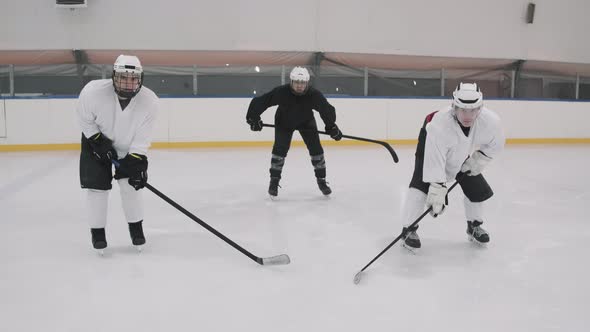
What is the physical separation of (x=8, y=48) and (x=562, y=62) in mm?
8101

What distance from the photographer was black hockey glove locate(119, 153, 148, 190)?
107 inches

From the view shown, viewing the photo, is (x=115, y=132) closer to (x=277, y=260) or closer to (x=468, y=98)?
(x=277, y=260)

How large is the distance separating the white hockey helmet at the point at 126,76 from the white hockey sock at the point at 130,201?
0.45m

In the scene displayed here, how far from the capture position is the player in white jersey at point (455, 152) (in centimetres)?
266

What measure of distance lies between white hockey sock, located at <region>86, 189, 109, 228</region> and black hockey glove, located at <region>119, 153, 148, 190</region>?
7.5 inches

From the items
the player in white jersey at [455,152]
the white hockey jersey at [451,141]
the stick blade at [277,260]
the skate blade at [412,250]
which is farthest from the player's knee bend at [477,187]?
the stick blade at [277,260]

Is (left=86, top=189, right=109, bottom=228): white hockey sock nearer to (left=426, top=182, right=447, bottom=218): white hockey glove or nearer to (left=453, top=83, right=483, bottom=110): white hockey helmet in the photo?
(left=426, top=182, right=447, bottom=218): white hockey glove

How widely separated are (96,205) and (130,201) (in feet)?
0.52

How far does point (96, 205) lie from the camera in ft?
9.36

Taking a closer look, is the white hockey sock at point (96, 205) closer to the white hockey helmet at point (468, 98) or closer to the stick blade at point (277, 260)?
the stick blade at point (277, 260)

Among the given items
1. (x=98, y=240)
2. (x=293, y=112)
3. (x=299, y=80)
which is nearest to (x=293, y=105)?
(x=293, y=112)

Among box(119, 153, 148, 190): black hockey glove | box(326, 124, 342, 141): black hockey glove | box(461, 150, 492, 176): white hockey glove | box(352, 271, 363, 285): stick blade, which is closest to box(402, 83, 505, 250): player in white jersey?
box(461, 150, 492, 176): white hockey glove

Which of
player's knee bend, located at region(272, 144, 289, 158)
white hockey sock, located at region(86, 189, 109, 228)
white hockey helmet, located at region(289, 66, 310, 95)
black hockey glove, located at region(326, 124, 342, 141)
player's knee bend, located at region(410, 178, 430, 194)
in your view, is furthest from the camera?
player's knee bend, located at region(272, 144, 289, 158)

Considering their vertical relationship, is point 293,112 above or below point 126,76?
below
